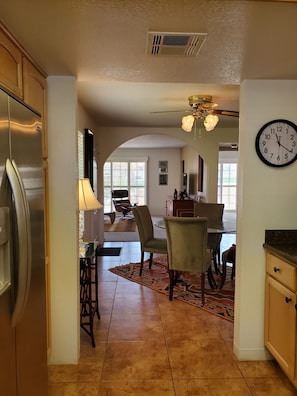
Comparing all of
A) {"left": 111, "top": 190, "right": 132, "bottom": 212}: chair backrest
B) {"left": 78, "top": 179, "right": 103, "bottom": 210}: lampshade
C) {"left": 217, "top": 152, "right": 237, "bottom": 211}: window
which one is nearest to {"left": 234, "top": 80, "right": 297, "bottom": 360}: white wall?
{"left": 78, "top": 179, "right": 103, "bottom": 210}: lampshade

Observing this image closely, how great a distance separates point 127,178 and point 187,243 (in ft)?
27.5

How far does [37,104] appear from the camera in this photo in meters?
2.15

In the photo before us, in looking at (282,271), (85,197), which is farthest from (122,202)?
(282,271)

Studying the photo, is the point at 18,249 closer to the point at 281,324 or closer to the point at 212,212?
the point at 281,324

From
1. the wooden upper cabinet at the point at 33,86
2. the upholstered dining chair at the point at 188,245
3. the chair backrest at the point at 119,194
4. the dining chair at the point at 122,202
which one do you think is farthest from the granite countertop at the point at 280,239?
the chair backrest at the point at 119,194

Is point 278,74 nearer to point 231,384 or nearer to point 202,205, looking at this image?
point 231,384

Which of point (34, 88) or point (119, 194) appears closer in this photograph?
point (34, 88)

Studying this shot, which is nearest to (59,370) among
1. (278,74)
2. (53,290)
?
(53,290)

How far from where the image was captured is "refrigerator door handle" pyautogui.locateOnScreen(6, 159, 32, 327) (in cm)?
121

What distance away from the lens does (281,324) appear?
2246mm

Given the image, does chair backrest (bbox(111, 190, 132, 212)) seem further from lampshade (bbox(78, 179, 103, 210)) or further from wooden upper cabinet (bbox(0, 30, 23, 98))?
wooden upper cabinet (bbox(0, 30, 23, 98))

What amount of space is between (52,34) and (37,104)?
0.57 metres

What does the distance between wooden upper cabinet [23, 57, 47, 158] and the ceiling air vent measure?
742 millimetres

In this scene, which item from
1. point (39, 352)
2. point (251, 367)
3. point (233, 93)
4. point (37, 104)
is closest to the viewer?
point (39, 352)
